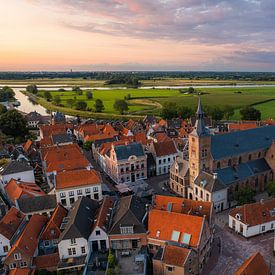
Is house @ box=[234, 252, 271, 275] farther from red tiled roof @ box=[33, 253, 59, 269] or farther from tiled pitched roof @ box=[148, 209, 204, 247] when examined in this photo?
red tiled roof @ box=[33, 253, 59, 269]

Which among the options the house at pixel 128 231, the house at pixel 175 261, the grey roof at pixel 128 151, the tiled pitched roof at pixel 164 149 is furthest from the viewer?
the tiled pitched roof at pixel 164 149

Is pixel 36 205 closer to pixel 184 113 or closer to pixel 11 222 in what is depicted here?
pixel 11 222

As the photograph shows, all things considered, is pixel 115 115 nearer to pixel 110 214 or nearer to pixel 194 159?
pixel 194 159

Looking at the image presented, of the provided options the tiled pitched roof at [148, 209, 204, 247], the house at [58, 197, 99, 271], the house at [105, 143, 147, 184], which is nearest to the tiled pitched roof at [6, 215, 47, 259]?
the house at [58, 197, 99, 271]

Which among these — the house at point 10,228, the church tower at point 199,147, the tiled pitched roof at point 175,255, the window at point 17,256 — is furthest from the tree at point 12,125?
the tiled pitched roof at point 175,255

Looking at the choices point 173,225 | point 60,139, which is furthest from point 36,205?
point 60,139

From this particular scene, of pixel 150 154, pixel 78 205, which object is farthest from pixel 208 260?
pixel 150 154

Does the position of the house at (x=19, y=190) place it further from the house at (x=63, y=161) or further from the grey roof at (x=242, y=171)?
the grey roof at (x=242, y=171)
